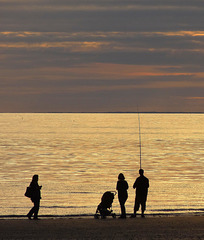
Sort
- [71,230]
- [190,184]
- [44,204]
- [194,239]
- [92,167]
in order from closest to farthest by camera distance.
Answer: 1. [194,239]
2. [71,230]
3. [44,204]
4. [190,184]
5. [92,167]

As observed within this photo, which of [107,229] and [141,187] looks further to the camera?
[141,187]

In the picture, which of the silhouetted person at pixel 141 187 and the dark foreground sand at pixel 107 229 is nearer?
the dark foreground sand at pixel 107 229

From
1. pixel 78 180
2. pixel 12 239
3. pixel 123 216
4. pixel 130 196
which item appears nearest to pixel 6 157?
pixel 78 180

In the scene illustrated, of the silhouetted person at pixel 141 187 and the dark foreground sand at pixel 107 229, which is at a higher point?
the silhouetted person at pixel 141 187

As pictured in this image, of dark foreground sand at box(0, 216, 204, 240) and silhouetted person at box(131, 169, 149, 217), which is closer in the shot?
dark foreground sand at box(0, 216, 204, 240)

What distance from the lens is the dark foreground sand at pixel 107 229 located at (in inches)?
613

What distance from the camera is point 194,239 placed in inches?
590

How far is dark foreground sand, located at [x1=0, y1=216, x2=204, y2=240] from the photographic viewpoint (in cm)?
1556

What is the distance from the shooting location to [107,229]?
664 inches

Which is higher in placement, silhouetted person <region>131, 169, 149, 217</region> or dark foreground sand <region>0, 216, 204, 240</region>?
silhouetted person <region>131, 169, 149, 217</region>

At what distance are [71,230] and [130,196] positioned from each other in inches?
596

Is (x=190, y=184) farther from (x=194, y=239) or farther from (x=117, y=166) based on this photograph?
(x=194, y=239)

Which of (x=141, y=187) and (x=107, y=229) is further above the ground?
(x=141, y=187)

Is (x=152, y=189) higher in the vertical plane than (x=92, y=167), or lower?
lower
